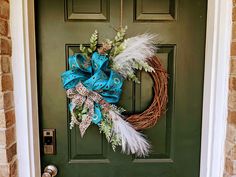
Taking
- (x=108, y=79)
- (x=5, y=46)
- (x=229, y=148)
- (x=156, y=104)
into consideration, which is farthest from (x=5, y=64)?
(x=229, y=148)

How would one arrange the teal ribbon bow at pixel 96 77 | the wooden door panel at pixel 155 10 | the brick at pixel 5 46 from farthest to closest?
the wooden door panel at pixel 155 10, the teal ribbon bow at pixel 96 77, the brick at pixel 5 46

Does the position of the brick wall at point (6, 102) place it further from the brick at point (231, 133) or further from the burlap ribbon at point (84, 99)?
the brick at point (231, 133)

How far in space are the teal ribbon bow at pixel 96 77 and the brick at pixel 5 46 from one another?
0.26 metres

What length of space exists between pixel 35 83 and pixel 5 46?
9.2 inches

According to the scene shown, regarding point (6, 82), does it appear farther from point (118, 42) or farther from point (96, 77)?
point (118, 42)

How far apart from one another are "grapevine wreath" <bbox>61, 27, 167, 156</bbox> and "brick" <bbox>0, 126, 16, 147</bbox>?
0.27 m

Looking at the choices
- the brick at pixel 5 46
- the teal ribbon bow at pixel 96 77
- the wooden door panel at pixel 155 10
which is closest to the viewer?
the brick at pixel 5 46

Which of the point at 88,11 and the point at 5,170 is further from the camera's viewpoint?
the point at 88,11

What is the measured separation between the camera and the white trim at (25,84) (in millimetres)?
1041

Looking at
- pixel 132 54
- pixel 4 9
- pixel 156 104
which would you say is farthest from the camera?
pixel 156 104

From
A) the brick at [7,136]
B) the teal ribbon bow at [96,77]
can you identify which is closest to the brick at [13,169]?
the brick at [7,136]

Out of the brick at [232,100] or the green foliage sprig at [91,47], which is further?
the green foliage sprig at [91,47]

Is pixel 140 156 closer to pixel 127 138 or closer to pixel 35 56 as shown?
pixel 127 138

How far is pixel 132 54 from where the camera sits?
1092 millimetres
